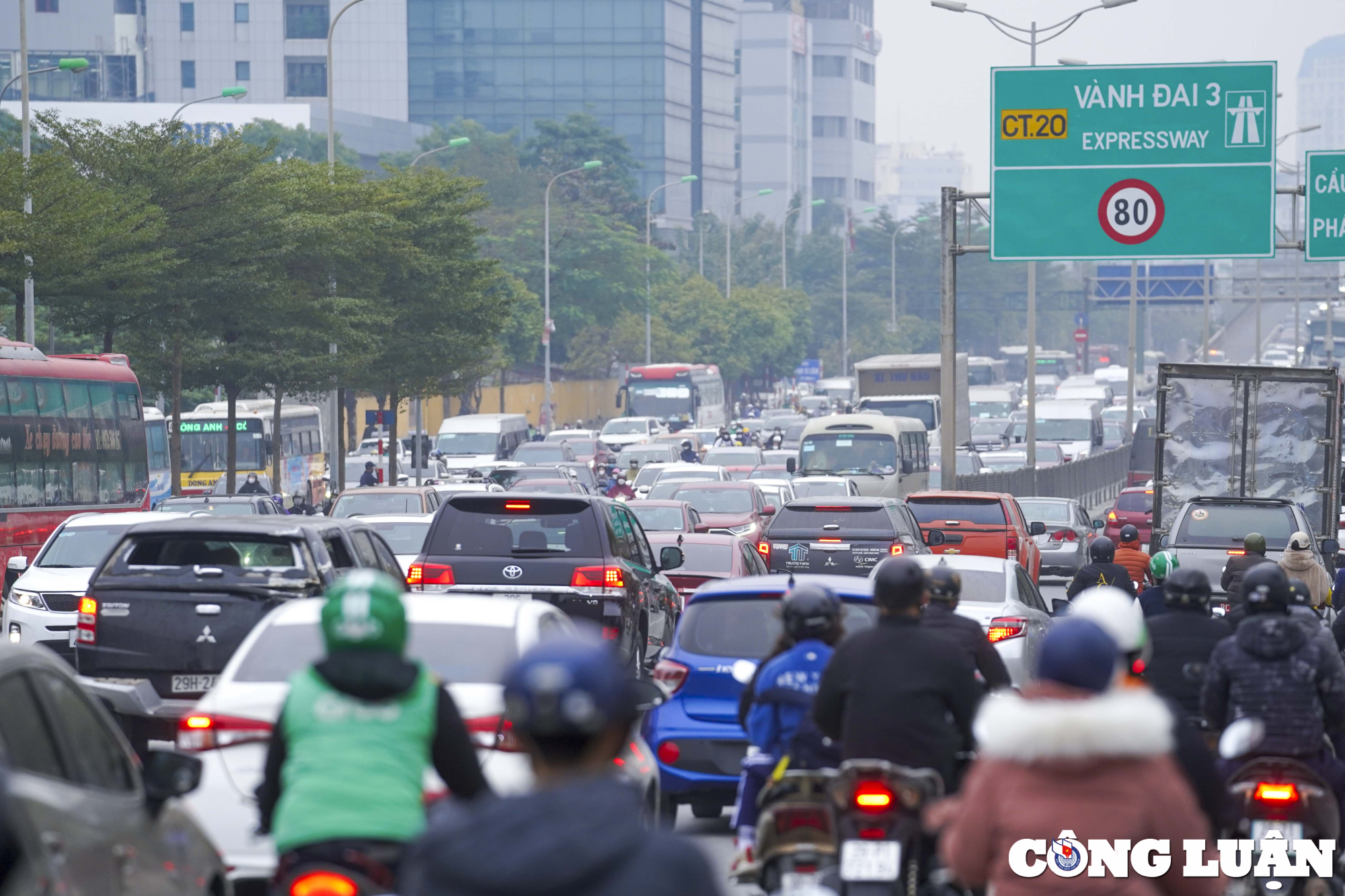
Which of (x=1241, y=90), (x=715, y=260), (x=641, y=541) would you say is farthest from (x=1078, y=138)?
(x=715, y=260)

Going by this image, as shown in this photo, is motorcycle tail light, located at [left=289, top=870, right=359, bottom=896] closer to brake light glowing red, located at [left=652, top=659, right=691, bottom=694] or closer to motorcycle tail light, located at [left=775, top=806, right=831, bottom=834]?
motorcycle tail light, located at [left=775, top=806, right=831, bottom=834]

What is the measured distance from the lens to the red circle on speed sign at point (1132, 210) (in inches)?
1057

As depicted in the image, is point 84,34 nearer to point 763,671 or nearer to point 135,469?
point 135,469

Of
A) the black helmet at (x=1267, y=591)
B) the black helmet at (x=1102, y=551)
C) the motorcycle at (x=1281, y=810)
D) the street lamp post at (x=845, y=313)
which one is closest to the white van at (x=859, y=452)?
the black helmet at (x=1102, y=551)

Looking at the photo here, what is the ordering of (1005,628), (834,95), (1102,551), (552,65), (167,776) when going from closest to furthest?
1. (167,776)
2. (1005,628)
3. (1102,551)
4. (552,65)
5. (834,95)

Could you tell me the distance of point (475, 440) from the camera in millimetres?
51688

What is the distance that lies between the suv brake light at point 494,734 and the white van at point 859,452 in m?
31.3

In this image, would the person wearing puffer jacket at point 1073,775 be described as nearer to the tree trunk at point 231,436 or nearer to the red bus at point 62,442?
the red bus at point 62,442

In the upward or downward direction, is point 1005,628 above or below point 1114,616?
below

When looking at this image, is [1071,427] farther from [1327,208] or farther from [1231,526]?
[1231,526]

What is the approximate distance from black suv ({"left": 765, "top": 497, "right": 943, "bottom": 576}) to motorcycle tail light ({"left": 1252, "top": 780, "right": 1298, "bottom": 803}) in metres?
13.2

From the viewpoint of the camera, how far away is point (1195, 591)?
864 cm

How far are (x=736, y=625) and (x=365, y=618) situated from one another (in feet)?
19.7
